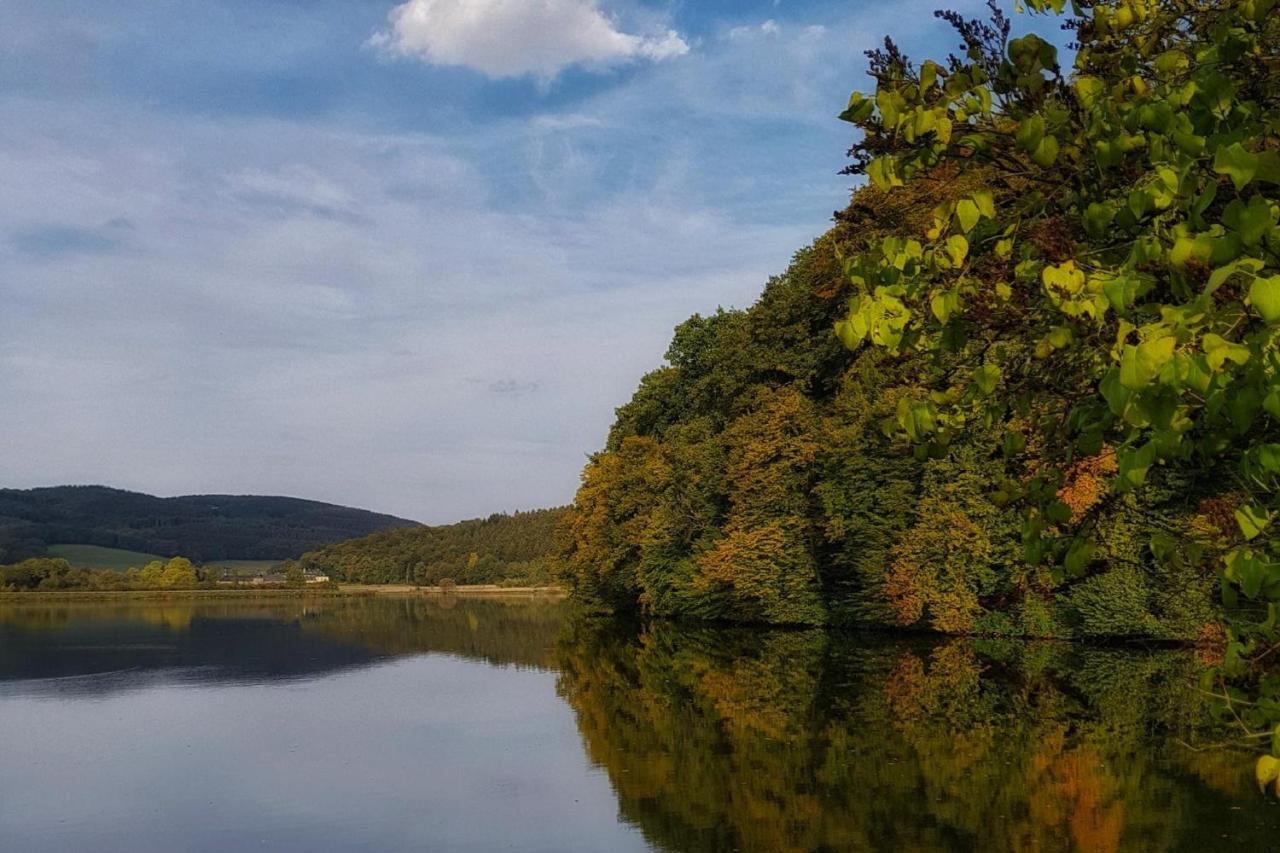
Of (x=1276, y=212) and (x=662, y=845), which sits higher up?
(x=1276, y=212)

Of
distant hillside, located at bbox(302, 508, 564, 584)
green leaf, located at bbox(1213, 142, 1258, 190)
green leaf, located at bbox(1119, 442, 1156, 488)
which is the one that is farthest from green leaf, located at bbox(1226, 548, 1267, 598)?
distant hillside, located at bbox(302, 508, 564, 584)

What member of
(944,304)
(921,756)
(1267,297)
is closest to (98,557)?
(921,756)

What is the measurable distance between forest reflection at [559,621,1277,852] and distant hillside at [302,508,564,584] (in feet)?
413

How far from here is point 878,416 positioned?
1416 inches

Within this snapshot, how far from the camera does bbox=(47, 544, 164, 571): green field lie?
17938cm

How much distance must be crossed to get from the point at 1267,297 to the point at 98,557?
210m

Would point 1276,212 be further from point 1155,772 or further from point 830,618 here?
point 830,618

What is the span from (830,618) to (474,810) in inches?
1234

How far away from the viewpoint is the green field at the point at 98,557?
589 feet

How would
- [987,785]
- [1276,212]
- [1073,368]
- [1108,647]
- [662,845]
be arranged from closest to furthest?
[1276,212] → [1073,368] → [662,845] → [987,785] → [1108,647]

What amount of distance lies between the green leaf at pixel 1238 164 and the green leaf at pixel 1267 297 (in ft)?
1.24

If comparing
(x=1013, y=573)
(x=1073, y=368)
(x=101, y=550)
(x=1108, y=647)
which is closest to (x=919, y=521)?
(x=1013, y=573)

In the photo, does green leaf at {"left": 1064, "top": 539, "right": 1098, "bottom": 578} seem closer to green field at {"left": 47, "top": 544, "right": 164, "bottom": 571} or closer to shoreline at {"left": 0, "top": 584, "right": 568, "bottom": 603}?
shoreline at {"left": 0, "top": 584, "right": 568, "bottom": 603}

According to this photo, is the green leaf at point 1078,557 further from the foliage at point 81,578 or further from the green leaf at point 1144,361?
the foliage at point 81,578
